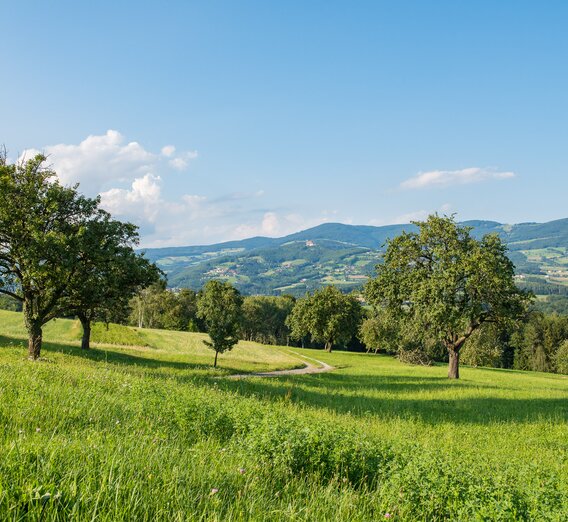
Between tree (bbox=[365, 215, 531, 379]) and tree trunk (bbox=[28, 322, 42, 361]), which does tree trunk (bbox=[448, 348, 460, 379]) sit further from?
tree trunk (bbox=[28, 322, 42, 361])

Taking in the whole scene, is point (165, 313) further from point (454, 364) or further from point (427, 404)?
point (427, 404)

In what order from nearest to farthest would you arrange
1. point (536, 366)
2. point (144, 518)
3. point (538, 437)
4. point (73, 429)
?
point (144, 518) < point (73, 429) < point (538, 437) < point (536, 366)

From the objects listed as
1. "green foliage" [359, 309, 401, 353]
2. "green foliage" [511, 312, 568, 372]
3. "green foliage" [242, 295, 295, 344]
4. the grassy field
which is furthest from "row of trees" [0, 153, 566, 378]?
"green foliage" [511, 312, 568, 372]

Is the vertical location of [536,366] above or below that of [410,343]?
below

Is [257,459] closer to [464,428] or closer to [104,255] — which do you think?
[464,428]

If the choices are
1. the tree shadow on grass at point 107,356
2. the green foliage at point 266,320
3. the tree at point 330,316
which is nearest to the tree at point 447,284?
the tree shadow on grass at point 107,356

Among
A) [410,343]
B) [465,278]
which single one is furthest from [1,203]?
[410,343]

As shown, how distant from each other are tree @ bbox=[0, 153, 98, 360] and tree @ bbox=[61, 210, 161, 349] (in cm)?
51

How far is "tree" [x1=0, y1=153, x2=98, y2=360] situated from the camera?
880 inches

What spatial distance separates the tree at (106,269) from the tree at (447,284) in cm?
1986

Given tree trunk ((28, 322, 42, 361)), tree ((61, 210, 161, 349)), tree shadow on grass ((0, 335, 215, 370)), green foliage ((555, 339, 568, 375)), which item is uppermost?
tree ((61, 210, 161, 349))

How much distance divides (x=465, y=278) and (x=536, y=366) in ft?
313

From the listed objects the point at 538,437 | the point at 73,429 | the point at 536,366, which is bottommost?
the point at 536,366

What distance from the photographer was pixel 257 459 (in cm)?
622
